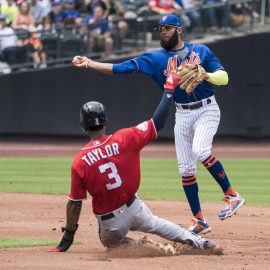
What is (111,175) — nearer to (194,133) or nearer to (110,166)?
(110,166)

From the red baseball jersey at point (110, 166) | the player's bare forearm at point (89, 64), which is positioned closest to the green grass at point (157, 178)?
the player's bare forearm at point (89, 64)

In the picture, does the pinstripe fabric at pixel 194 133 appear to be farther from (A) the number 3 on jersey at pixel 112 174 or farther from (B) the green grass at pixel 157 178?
(B) the green grass at pixel 157 178

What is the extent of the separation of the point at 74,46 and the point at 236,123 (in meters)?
4.14

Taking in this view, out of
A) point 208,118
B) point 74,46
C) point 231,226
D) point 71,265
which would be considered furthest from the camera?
point 74,46

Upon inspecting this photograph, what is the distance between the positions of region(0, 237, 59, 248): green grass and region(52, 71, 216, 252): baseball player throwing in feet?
2.31

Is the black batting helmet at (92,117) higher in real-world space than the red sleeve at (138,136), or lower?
higher

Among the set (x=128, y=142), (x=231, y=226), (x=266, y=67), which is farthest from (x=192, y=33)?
(x=128, y=142)

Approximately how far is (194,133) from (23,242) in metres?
1.92

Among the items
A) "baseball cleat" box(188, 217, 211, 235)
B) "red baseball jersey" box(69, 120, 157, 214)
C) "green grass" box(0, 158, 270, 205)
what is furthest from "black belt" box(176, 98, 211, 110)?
"green grass" box(0, 158, 270, 205)

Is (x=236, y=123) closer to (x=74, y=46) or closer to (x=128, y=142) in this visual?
(x=74, y=46)

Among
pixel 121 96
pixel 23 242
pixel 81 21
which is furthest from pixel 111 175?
pixel 121 96

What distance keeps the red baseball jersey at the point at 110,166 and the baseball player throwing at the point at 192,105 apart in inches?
58.8

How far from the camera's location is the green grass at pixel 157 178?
11812mm

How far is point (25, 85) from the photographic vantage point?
64.1ft
